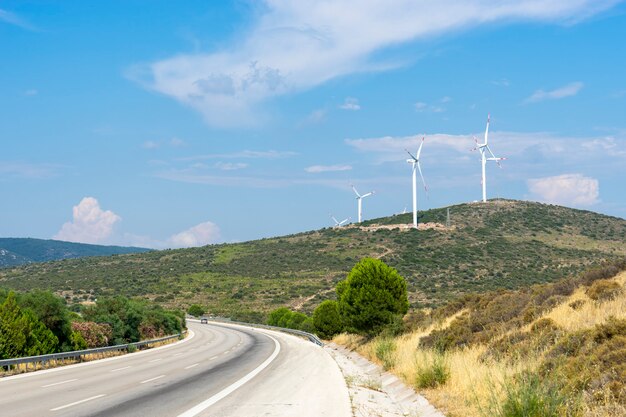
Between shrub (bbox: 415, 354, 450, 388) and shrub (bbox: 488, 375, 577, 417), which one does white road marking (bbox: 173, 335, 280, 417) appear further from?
shrub (bbox: 488, 375, 577, 417)

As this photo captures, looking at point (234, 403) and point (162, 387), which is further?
point (162, 387)

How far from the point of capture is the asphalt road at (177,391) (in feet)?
42.1

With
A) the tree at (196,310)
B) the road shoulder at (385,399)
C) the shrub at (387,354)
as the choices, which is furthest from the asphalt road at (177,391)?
the tree at (196,310)

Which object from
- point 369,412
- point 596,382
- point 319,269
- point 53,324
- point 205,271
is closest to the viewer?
point 596,382

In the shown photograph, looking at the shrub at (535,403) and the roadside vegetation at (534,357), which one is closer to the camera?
the shrub at (535,403)

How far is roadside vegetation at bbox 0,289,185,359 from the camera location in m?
25.0

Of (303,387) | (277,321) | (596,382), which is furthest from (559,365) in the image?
(277,321)

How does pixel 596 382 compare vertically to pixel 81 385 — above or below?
above

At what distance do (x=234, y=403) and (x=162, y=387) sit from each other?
4.23 meters

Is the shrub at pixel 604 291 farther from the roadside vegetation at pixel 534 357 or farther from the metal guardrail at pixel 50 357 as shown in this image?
the metal guardrail at pixel 50 357

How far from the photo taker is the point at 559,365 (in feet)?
39.2

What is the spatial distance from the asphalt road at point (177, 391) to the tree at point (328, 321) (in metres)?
27.3

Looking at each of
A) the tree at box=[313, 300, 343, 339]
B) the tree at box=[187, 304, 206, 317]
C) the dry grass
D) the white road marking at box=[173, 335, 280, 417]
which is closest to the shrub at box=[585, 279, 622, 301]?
the dry grass

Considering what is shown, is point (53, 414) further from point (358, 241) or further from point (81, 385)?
point (358, 241)
